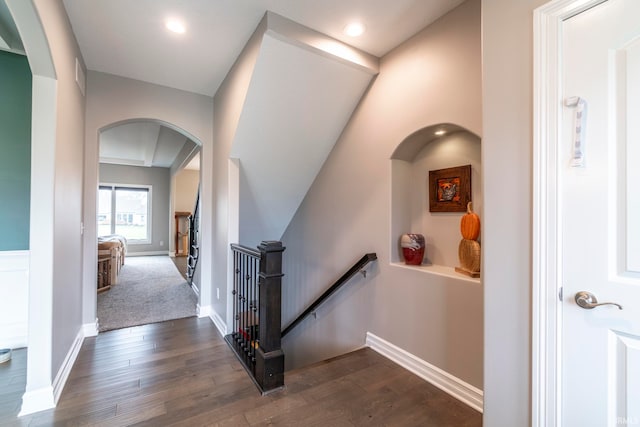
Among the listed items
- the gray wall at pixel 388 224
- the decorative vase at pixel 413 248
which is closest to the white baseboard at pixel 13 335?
the gray wall at pixel 388 224

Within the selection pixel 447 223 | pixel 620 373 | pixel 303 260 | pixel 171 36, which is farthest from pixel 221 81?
pixel 620 373

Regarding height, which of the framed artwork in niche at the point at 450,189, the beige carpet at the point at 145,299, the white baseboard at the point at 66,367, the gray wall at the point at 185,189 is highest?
the gray wall at the point at 185,189

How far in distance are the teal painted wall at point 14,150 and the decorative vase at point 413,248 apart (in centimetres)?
340

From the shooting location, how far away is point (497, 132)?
1.34m

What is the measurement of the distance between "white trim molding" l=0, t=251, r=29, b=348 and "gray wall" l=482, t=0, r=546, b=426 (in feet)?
12.2

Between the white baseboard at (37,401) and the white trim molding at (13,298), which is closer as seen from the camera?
the white baseboard at (37,401)

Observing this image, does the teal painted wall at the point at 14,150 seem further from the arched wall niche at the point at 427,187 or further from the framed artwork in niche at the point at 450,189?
the framed artwork in niche at the point at 450,189

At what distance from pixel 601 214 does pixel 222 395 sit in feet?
7.54

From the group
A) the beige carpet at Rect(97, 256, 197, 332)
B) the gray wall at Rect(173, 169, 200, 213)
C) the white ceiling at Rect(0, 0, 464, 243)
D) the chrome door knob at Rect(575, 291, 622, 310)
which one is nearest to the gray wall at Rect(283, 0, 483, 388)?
the white ceiling at Rect(0, 0, 464, 243)

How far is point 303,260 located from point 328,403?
6.49 feet

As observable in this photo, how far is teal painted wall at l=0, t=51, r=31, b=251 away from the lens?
8.20ft

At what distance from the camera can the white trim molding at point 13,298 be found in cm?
254

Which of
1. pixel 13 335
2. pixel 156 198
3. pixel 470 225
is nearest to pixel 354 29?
pixel 470 225

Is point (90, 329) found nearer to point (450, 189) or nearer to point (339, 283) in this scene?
point (339, 283)
